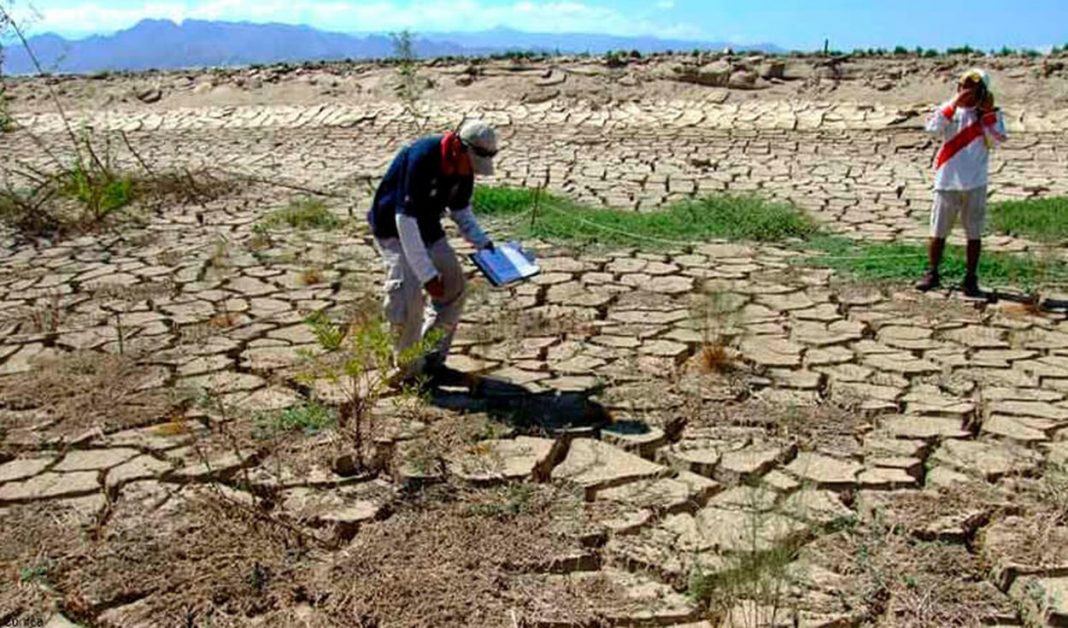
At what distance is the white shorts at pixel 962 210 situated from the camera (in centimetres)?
592

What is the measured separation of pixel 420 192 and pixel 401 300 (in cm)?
53

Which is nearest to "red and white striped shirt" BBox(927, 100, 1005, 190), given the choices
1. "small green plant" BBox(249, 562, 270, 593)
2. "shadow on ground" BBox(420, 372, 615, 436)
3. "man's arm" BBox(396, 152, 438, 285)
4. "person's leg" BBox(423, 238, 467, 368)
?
"shadow on ground" BBox(420, 372, 615, 436)

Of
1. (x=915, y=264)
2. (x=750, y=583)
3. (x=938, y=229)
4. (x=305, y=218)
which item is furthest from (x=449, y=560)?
(x=305, y=218)

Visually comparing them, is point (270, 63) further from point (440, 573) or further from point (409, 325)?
point (440, 573)

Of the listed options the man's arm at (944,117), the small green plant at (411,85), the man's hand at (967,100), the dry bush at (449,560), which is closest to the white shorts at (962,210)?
the man's arm at (944,117)

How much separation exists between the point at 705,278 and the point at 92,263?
409cm

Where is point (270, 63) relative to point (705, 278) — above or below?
above

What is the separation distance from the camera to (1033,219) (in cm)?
772

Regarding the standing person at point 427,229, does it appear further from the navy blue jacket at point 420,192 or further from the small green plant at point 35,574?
the small green plant at point 35,574

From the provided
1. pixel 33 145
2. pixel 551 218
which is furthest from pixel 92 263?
pixel 33 145

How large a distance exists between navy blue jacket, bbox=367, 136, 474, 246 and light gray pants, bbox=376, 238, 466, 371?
0.25 ft

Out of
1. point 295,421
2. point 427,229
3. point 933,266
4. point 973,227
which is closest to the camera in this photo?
point 295,421

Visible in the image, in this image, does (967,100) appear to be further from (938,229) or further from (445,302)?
(445,302)

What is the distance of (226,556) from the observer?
10.5 feet
